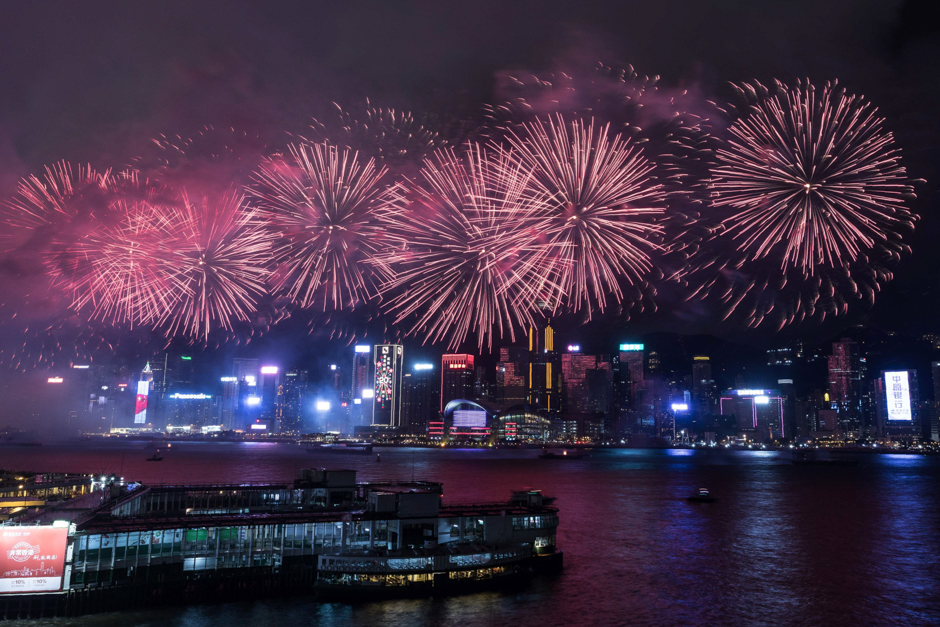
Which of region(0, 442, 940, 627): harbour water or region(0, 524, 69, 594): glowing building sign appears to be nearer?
region(0, 524, 69, 594): glowing building sign

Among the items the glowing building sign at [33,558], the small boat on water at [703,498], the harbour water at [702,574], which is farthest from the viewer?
the small boat on water at [703,498]

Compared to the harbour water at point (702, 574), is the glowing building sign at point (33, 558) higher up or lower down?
higher up

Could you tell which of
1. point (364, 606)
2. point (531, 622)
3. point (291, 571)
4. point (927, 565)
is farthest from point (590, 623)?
point (927, 565)

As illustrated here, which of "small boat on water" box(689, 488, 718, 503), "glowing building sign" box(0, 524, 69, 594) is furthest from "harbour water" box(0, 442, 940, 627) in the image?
"glowing building sign" box(0, 524, 69, 594)

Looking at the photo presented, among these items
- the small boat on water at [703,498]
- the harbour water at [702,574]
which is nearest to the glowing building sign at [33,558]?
the harbour water at [702,574]

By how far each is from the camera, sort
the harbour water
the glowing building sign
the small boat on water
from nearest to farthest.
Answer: the glowing building sign, the harbour water, the small boat on water

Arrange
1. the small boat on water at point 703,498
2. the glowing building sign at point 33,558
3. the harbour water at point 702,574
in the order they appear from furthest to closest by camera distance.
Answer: the small boat on water at point 703,498, the harbour water at point 702,574, the glowing building sign at point 33,558

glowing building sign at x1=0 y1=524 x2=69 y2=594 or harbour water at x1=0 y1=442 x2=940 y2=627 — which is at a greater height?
glowing building sign at x1=0 y1=524 x2=69 y2=594

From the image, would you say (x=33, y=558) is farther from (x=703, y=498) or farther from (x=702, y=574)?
(x=703, y=498)

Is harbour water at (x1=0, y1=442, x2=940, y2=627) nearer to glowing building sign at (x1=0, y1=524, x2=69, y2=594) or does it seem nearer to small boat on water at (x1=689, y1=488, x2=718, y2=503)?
small boat on water at (x1=689, y1=488, x2=718, y2=503)

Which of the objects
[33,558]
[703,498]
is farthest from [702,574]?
[703,498]

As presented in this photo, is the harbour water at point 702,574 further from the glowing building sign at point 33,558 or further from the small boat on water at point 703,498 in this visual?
the glowing building sign at point 33,558

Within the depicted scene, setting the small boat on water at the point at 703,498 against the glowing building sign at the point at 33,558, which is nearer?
the glowing building sign at the point at 33,558
